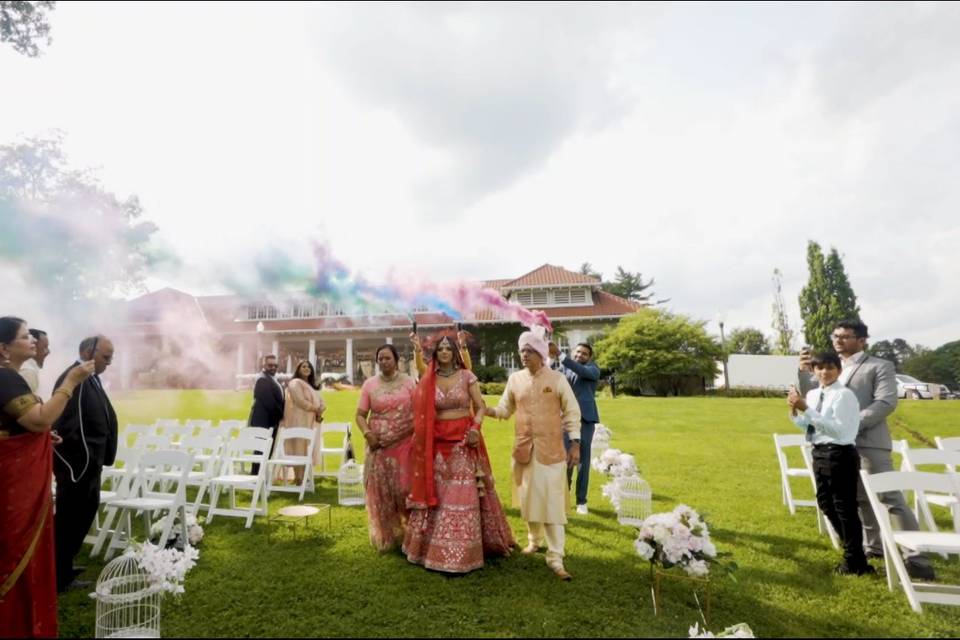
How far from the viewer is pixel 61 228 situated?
8.09m

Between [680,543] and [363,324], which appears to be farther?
[363,324]

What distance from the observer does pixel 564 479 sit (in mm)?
4805

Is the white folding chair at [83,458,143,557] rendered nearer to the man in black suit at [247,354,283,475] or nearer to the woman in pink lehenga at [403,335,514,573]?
the man in black suit at [247,354,283,475]

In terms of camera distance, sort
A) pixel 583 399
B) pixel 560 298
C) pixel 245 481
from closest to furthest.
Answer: pixel 245 481
pixel 583 399
pixel 560 298

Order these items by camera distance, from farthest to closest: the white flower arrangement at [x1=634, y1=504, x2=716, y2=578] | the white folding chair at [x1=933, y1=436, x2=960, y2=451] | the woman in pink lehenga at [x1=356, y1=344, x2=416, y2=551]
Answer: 1. the white folding chair at [x1=933, y1=436, x2=960, y2=451]
2. the woman in pink lehenga at [x1=356, y1=344, x2=416, y2=551]
3. the white flower arrangement at [x1=634, y1=504, x2=716, y2=578]

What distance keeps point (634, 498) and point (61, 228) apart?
9.57m

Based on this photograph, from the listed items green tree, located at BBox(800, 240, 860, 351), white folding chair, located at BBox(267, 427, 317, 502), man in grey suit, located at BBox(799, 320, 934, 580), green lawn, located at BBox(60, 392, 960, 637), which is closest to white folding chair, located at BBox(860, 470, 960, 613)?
green lawn, located at BBox(60, 392, 960, 637)

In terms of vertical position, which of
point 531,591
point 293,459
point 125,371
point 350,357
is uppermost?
point 350,357

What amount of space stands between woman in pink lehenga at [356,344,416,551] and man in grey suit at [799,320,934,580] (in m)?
4.12

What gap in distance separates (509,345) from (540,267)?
6.56 m

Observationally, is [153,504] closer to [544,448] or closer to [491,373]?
[544,448]

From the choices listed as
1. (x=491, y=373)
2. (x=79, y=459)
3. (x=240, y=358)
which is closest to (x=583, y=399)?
(x=79, y=459)

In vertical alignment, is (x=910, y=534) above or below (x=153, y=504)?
below

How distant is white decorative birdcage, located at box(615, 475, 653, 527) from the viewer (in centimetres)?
593
